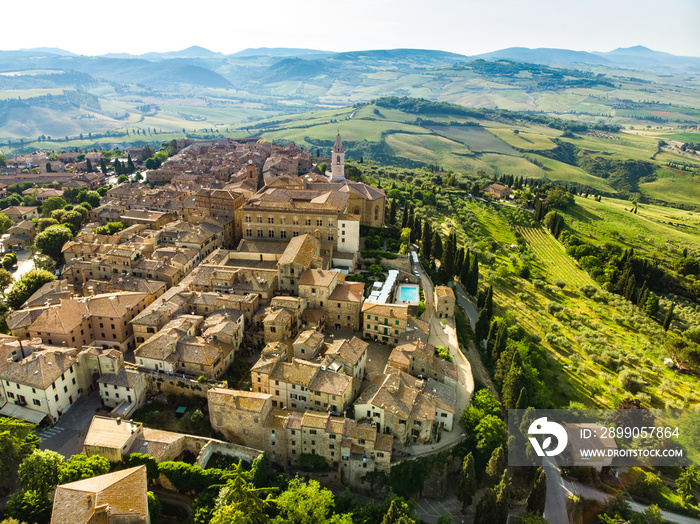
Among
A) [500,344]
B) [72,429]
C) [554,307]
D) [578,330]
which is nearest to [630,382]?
[578,330]

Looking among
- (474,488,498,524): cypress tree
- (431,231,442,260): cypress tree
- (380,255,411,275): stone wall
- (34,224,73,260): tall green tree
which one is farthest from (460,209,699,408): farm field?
(34,224,73,260): tall green tree

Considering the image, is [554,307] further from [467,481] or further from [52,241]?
[52,241]

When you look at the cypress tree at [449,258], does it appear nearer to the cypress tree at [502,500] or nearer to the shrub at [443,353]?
the shrub at [443,353]

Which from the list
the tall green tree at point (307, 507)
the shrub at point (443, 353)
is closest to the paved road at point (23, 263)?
the tall green tree at point (307, 507)

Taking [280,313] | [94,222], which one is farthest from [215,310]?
[94,222]

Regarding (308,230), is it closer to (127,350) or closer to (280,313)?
(280,313)
